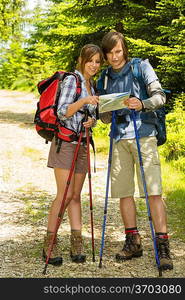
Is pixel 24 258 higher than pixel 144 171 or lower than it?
lower

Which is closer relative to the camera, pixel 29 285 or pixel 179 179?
pixel 29 285

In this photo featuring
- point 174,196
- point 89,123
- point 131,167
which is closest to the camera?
point 89,123

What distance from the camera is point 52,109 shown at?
411cm

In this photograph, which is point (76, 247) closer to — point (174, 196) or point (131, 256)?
point (131, 256)

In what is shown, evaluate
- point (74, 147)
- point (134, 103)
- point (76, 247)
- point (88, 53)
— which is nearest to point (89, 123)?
point (74, 147)

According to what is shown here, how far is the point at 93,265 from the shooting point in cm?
441

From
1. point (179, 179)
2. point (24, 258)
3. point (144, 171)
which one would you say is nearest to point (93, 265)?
point (24, 258)

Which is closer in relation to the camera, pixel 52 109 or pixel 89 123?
pixel 52 109

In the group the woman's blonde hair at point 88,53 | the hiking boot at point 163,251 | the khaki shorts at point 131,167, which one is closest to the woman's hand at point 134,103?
the khaki shorts at point 131,167

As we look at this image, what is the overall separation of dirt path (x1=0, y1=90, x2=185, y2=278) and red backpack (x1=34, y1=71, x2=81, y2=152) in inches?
49.4

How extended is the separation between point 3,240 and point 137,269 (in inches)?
65.7

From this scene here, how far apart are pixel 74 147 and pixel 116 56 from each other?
91 centimetres

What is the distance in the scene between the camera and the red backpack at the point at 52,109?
13.5ft

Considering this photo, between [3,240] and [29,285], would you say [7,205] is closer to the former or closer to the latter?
[3,240]
